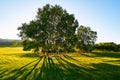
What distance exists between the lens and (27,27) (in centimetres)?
6456

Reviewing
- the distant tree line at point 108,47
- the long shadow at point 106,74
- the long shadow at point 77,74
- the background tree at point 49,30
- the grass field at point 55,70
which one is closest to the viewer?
the grass field at point 55,70

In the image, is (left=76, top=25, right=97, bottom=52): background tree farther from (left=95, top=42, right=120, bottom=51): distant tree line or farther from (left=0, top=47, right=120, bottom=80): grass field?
(left=0, top=47, right=120, bottom=80): grass field

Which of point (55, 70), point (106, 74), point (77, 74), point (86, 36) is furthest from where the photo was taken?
point (86, 36)

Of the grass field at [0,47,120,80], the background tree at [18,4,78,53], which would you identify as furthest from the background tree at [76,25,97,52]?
the grass field at [0,47,120,80]

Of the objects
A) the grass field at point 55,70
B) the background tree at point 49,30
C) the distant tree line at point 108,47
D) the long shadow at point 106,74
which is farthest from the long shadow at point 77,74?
the distant tree line at point 108,47

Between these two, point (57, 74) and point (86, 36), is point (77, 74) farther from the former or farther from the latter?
point (86, 36)

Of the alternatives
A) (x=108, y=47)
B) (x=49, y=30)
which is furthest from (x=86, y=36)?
(x=49, y=30)

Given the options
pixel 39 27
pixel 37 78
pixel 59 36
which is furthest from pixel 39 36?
pixel 37 78

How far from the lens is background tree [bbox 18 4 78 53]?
65000 mm

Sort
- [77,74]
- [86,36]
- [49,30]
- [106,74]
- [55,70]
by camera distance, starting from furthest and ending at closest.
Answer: [86,36] → [49,30] → [55,70] → [106,74] → [77,74]

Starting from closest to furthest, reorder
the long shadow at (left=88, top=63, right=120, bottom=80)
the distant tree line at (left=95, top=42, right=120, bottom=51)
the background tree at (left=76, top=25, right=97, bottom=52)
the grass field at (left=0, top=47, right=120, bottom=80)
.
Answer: the grass field at (left=0, top=47, right=120, bottom=80), the long shadow at (left=88, top=63, right=120, bottom=80), the background tree at (left=76, top=25, right=97, bottom=52), the distant tree line at (left=95, top=42, right=120, bottom=51)

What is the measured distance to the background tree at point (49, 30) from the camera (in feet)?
213

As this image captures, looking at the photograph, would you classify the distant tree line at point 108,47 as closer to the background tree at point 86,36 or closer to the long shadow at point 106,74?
the background tree at point 86,36

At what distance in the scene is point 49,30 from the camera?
66.9 meters
